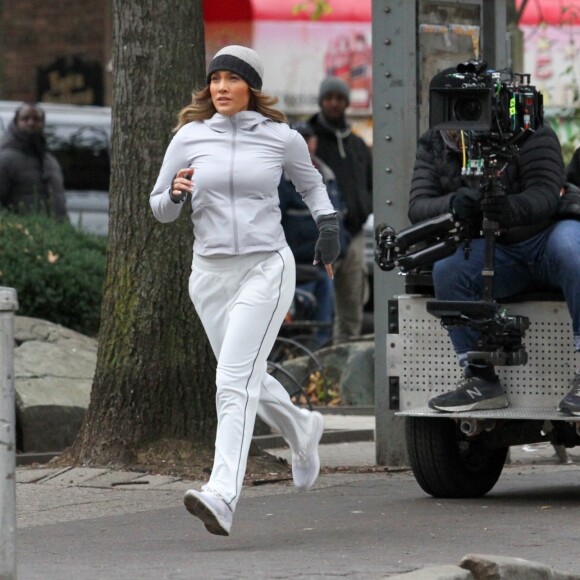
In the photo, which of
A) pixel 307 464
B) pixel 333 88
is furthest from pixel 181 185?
pixel 333 88

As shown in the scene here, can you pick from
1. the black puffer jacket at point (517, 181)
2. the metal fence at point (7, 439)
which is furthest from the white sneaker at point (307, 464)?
the metal fence at point (7, 439)

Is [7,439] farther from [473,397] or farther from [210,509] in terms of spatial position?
[473,397]

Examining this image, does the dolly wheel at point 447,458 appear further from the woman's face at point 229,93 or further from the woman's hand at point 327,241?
the woman's face at point 229,93

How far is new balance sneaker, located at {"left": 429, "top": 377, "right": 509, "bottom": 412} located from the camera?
26.0 ft

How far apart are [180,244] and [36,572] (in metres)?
3.19

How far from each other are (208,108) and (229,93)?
0.43 ft

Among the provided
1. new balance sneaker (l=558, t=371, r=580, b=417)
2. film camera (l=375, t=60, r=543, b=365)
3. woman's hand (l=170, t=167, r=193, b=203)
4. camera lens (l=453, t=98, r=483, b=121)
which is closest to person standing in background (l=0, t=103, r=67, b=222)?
film camera (l=375, t=60, r=543, b=365)

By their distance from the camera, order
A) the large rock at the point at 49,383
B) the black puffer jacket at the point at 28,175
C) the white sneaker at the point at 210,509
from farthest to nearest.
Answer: the black puffer jacket at the point at 28,175
the large rock at the point at 49,383
the white sneaker at the point at 210,509

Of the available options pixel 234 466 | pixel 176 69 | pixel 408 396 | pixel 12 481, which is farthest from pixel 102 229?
pixel 12 481

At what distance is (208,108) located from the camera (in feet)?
24.1

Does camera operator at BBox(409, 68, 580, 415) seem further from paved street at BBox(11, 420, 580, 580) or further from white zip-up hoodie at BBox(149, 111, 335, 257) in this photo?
white zip-up hoodie at BBox(149, 111, 335, 257)

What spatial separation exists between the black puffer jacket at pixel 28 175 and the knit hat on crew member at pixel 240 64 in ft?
23.5

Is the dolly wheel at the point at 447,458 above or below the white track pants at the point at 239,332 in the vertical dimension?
below

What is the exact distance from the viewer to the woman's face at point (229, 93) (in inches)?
286
